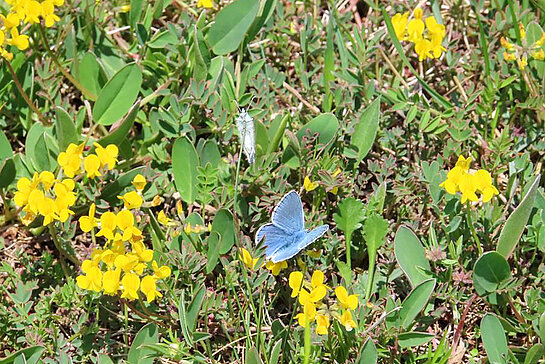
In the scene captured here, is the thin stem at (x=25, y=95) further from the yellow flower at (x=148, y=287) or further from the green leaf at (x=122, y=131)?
the yellow flower at (x=148, y=287)

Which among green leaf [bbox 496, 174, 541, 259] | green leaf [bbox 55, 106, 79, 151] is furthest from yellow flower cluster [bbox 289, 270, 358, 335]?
green leaf [bbox 55, 106, 79, 151]

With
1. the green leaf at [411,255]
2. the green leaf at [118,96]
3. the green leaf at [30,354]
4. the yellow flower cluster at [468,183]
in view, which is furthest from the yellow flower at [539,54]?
the green leaf at [30,354]

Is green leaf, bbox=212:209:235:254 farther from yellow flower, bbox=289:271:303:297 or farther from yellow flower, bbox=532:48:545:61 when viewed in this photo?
yellow flower, bbox=532:48:545:61

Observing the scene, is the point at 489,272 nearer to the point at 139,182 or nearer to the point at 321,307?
the point at 321,307

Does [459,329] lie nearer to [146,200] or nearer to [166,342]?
[166,342]

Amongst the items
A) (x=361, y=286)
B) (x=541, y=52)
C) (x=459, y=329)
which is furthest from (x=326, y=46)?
(x=459, y=329)
